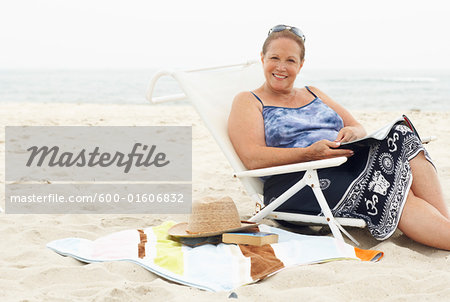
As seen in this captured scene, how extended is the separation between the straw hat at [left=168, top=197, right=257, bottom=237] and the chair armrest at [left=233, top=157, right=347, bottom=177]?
24 centimetres

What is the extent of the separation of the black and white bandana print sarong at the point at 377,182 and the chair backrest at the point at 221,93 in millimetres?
550

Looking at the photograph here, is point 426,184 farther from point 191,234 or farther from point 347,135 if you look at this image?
point 191,234

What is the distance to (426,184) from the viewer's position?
9.01 feet

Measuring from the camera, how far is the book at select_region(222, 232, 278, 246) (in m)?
2.68

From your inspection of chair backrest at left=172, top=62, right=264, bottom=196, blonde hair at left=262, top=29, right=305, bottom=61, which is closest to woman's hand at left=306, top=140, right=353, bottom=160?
chair backrest at left=172, top=62, right=264, bottom=196

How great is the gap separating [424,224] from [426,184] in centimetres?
24

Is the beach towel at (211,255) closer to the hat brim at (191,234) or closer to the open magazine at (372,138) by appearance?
the hat brim at (191,234)

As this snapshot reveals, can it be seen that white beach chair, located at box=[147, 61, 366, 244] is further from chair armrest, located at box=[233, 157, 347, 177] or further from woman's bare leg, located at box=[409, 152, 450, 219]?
woman's bare leg, located at box=[409, 152, 450, 219]

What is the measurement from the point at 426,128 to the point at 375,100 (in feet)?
35.4

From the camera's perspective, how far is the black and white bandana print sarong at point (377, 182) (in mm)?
2658

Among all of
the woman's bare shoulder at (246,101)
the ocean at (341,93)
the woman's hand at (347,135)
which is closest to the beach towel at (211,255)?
the woman's hand at (347,135)

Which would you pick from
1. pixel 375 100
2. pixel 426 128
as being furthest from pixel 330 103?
pixel 375 100

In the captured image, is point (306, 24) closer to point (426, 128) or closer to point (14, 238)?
point (426, 128)

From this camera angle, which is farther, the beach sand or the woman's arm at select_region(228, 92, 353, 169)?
the woman's arm at select_region(228, 92, 353, 169)
